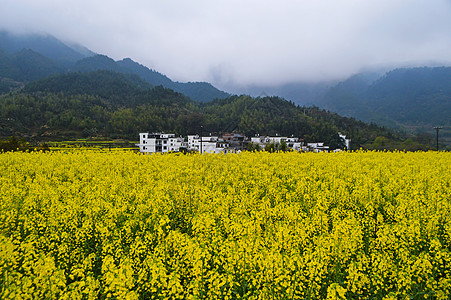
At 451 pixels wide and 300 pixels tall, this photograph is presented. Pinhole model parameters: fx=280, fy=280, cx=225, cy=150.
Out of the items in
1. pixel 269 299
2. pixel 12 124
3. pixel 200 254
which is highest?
pixel 12 124

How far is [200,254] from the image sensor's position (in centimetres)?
550

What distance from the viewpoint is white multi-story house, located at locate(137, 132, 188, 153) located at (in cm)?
9606

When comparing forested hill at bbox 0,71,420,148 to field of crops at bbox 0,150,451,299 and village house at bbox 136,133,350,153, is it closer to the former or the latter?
village house at bbox 136,133,350,153

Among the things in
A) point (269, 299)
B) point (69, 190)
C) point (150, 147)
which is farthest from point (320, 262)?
point (150, 147)

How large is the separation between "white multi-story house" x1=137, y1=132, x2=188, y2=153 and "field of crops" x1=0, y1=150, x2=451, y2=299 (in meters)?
82.4

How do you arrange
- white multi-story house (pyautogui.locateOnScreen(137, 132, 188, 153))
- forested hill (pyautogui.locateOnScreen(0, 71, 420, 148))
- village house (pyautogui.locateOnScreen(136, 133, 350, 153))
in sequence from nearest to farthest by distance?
white multi-story house (pyautogui.locateOnScreen(137, 132, 188, 153))
village house (pyautogui.locateOnScreen(136, 133, 350, 153))
forested hill (pyautogui.locateOnScreen(0, 71, 420, 148))

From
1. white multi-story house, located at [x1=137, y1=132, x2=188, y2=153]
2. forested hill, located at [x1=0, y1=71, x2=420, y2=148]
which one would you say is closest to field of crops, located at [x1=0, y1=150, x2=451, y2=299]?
white multi-story house, located at [x1=137, y1=132, x2=188, y2=153]

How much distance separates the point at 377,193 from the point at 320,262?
7.13 meters

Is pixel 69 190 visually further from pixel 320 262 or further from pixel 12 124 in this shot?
pixel 12 124

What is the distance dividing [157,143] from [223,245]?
96167 mm

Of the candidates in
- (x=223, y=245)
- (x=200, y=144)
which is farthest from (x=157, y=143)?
(x=223, y=245)

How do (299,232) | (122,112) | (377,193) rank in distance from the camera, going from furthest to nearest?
1. (122,112)
2. (377,193)
3. (299,232)

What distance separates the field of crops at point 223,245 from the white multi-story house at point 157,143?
270ft

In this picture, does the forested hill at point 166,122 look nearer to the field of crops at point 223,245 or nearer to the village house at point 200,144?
the village house at point 200,144
